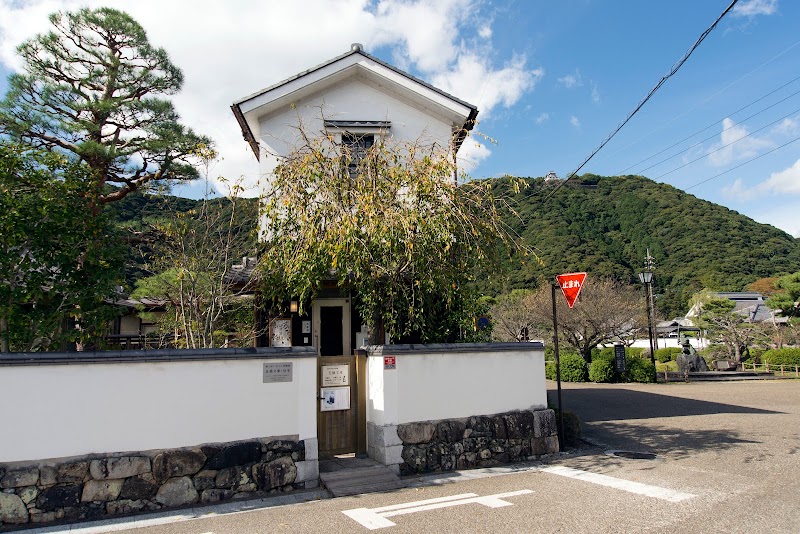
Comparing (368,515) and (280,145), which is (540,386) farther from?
(280,145)

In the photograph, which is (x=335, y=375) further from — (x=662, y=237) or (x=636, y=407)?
(x=662, y=237)

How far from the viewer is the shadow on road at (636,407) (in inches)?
495

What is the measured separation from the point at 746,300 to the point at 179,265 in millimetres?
53203

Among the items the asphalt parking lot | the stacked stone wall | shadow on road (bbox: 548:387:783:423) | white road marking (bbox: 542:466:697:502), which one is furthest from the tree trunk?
shadow on road (bbox: 548:387:783:423)

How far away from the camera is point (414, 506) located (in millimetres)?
5863

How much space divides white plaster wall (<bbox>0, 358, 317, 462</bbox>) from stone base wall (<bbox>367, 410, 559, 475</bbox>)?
3.91 feet

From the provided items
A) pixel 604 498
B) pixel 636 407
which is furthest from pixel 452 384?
pixel 636 407

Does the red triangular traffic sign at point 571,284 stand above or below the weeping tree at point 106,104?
below

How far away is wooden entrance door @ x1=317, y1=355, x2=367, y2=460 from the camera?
781cm

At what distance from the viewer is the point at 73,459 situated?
5.82 metres

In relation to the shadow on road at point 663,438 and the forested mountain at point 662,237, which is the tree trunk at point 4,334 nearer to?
the shadow on road at point 663,438

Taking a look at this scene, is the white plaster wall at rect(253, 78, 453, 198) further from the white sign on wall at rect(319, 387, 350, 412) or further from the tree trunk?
the tree trunk

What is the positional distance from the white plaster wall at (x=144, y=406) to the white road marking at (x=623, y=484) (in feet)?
12.2

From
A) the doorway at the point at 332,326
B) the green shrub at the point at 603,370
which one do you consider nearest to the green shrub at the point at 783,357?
the green shrub at the point at 603,370
